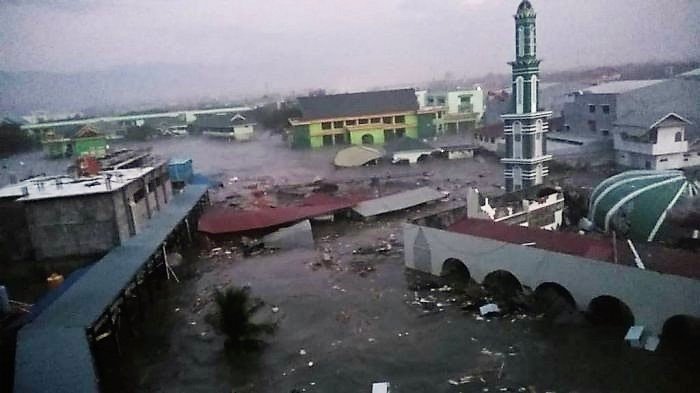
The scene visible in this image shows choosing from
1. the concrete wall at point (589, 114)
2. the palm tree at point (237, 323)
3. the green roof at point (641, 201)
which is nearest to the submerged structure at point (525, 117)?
the green roof at point (641, 201)

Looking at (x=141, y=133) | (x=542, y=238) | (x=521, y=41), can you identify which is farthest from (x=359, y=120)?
(x=542, y=238)

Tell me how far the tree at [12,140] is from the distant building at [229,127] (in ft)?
44.9

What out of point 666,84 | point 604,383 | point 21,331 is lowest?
point 604,383

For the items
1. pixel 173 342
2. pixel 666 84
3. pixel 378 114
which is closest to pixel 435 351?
pixel 173 342

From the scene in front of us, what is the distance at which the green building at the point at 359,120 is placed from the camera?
26.4 metres

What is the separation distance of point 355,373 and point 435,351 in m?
1.06

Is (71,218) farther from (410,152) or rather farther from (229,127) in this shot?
(229,127)

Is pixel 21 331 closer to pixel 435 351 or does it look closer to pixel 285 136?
pixel 435 351

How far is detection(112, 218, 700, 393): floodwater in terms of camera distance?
19.7 ft

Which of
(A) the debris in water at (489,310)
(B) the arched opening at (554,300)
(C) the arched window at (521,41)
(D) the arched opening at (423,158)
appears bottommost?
(A) the debris in water at (489,310)

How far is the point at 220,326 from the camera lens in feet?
23.7

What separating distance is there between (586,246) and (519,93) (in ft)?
18.1

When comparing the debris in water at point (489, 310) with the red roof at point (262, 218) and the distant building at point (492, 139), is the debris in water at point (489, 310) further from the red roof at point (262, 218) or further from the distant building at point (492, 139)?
the distant building at point (492, 139)

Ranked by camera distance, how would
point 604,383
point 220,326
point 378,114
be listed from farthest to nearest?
point 378,114 < point 220,326 < point 604,383
